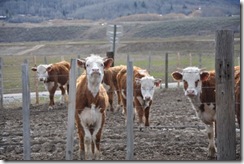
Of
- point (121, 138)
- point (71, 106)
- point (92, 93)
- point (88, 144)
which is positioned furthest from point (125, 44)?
point (71, 106)

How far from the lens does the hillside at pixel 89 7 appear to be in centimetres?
792

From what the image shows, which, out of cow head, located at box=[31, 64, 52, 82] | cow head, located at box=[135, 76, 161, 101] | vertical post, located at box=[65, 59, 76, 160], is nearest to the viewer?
vertical post, located at box=[65, 59, 76, 160]

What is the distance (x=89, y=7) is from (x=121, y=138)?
2301 mm

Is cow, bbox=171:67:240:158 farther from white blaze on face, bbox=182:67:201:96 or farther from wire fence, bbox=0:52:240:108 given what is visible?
wire fence, bbox=0:52:240:108

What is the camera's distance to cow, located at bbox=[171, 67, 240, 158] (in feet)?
23.7

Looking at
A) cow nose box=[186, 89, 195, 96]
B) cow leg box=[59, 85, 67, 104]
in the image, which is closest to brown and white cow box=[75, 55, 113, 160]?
cow nose box=[186, 89, 195, 96]

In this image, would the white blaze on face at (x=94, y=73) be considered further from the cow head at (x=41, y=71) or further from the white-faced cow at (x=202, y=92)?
the cow head at (x=41, y=71)

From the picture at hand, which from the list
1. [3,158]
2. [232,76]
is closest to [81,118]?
[3,158]

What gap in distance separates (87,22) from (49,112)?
11.0ft

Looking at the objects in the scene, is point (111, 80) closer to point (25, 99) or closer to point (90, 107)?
point (90, 107)

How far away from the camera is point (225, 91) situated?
557 centimetres

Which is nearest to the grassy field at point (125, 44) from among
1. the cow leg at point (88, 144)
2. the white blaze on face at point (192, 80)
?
the white blaze on face at point (192, 80)

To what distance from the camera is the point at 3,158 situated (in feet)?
22.4

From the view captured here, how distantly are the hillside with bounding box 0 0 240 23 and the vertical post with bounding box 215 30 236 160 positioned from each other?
1.42 m
